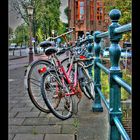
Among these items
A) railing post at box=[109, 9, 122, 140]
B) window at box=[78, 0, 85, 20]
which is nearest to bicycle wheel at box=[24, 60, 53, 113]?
railing post at box=[109, 9, 122, 140]

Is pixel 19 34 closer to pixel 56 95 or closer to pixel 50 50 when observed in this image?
pixel 50 50

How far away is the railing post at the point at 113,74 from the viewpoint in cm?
133

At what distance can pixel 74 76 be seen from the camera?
9.75ft

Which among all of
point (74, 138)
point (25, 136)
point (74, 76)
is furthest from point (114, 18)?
point (74, 76)

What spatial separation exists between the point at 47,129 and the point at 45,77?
400 mm

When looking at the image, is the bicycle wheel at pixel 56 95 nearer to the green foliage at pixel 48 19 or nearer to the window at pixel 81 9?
the green foliage at pixel 48 19

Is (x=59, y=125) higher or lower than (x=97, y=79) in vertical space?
lower

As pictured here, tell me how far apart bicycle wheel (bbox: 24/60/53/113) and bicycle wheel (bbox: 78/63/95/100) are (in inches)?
22.0

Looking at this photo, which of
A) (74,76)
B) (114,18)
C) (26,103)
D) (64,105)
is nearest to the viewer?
(114,18)

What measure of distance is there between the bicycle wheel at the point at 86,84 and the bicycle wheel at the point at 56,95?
437 millimetres

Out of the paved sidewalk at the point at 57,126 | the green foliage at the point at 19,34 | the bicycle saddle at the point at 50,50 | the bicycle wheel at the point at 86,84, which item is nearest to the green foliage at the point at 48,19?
the green foliage at the point at 19,34

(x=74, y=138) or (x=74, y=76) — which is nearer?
(x=74, y=138)

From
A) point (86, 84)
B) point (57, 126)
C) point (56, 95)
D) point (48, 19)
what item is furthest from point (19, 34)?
point (48, 19)
